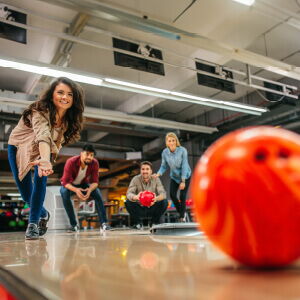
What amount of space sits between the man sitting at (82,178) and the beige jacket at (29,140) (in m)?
1.78

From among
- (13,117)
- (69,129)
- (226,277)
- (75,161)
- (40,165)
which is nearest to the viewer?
(226,277)

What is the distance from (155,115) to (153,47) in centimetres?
529

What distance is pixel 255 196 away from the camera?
22.3 inches

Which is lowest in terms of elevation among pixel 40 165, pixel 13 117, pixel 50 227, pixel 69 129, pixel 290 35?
pixel 50 227

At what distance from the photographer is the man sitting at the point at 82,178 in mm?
4344

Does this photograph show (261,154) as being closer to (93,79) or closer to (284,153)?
(284,153)

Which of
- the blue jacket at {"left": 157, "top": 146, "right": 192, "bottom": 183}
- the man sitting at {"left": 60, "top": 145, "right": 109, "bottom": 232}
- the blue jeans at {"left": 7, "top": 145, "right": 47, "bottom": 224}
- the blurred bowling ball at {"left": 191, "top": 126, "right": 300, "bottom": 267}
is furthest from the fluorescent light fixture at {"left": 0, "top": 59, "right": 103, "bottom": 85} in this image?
the blurred bowling ball at {"left": 191, "top": 126, "right": 300, "bottom": 267}

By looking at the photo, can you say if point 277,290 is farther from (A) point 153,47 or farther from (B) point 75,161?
(A) point 153,47

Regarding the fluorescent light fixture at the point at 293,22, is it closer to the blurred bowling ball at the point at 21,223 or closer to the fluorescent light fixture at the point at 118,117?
the fluorescent light fixture at the point at 118,117

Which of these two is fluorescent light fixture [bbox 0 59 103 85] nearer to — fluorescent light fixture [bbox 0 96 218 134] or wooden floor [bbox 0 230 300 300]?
fluorescent light fixture [bbox 0 96 218 134]

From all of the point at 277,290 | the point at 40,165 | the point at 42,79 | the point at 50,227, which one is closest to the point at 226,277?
the point at 277,290

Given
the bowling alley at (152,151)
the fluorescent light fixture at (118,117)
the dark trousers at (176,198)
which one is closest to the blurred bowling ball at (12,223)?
the bowling alley at (152,151)

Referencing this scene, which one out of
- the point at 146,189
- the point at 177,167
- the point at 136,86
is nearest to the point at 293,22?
the point at 136,86

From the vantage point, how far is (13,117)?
9.07m
